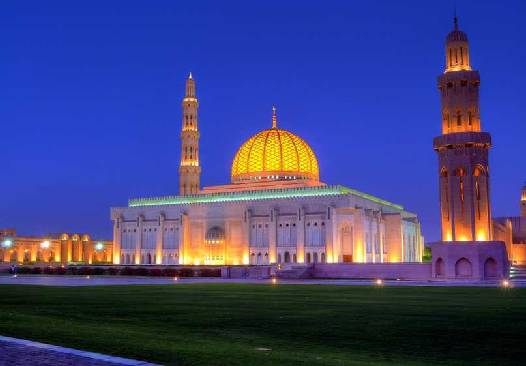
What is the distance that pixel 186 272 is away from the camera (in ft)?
162

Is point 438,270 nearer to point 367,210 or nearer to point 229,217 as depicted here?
point 367,210

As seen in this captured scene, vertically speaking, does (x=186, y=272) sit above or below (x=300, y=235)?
below

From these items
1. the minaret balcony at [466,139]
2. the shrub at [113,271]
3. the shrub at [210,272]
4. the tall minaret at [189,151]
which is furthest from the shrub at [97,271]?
the minaret balcony at [466,139]

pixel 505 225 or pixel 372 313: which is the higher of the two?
pixel 505 225

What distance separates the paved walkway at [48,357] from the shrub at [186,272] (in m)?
40.1

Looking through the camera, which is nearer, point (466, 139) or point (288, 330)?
point (288, 330)

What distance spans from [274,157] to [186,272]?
21651 mm

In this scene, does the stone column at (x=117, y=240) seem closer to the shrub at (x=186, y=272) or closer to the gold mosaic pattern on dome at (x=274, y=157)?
the gold mosaic pattern on dome at (x=274, y=157)

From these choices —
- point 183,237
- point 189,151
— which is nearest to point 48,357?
point 183,237

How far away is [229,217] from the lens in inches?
2415

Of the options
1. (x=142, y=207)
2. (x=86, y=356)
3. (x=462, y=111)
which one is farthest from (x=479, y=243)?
(x=142, y=207)

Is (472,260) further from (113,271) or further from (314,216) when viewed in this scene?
(113,271)

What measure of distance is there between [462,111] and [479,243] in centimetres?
945

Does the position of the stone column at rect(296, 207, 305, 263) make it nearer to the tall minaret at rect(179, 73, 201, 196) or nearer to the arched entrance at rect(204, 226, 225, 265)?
the arched entrance at rect(204, 226, 225, 265)
